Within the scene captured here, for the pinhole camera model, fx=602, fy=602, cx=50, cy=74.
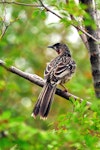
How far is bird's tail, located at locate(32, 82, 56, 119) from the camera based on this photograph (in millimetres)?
7270

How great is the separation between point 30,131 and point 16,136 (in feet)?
0.33

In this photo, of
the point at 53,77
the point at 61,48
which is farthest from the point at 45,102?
the point at 61,48

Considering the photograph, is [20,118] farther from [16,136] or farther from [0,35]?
[0,35]

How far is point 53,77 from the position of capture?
832cm

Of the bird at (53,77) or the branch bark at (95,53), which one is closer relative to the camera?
the branch bark at (95,53)

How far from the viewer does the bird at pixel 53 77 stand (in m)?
7.36

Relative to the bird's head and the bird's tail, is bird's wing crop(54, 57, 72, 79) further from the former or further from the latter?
the bird's head

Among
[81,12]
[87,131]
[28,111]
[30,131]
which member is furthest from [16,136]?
[28,111]

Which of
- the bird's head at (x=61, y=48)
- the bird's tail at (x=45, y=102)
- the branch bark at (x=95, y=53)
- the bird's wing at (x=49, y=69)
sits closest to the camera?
the branch bark at (x=95, y=53)

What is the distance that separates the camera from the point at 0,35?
634 centimetres

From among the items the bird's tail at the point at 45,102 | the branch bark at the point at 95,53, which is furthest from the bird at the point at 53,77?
the branch bark at the point at 95,53

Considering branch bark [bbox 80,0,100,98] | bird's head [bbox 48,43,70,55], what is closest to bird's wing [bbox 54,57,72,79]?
bird's head [bbox 48,43,70,55]

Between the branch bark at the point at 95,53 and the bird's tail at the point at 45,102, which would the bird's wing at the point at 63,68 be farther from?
the branch bark at the point at 95,53

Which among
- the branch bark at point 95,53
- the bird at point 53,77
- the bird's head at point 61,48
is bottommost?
the branch bark at point 95,53
